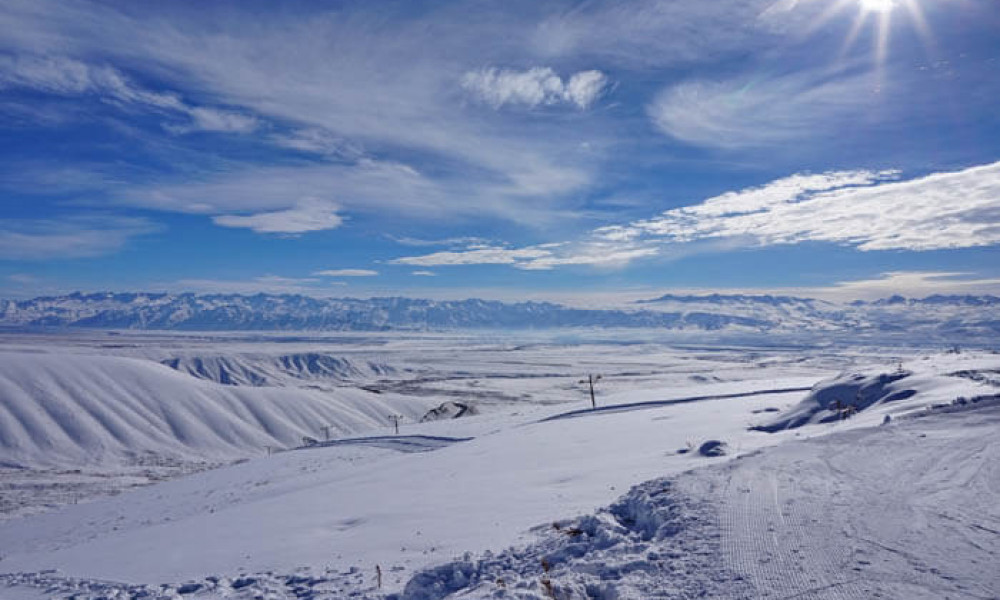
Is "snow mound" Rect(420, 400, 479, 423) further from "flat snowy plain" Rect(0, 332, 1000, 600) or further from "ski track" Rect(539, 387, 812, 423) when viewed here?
"flat snowy plain" Rect(0, 332, 1000, 600)

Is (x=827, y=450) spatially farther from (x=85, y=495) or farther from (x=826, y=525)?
(x=85, y=495)

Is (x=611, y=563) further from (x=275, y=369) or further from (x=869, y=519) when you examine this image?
(x=275, y=369)

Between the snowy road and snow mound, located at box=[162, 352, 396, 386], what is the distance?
112607 millimetres

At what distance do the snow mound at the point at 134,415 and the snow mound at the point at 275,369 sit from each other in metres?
53.8

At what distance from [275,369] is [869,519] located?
5240 inches

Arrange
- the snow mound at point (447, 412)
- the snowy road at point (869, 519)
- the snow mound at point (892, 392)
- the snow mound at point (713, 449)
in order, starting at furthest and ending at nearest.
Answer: the snow mound at point (447, 412) < the snow mound at point (892, 392) < the snow mound at point (713, 449) < the snowy road at point (869, 519)

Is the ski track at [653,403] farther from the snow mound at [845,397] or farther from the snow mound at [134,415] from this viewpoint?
the snow mound at [134,415]

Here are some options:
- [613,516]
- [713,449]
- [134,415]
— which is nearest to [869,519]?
[613,516]

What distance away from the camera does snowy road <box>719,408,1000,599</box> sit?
14.9 feet

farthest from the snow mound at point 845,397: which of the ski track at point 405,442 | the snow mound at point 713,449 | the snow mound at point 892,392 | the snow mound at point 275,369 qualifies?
the snow mound at point 275,369

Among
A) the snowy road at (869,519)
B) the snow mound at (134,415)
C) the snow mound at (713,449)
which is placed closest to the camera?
the snowy road at (869,519)

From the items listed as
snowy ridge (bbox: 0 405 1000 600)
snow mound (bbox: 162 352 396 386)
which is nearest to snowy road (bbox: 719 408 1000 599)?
snowy ridge (bbox: 0 405 1000 600)

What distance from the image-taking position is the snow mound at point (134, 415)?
143ft

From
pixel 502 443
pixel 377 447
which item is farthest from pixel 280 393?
pixel 502 443
